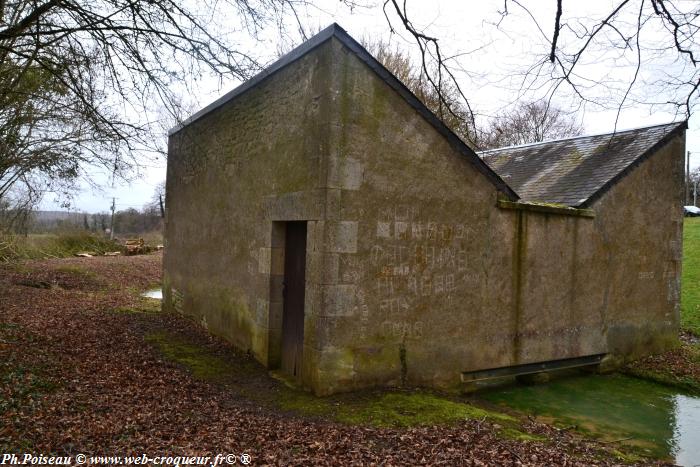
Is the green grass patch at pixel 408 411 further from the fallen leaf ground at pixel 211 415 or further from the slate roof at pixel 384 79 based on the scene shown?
the slate roof at pixel 384 79

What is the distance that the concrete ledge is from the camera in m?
7.54

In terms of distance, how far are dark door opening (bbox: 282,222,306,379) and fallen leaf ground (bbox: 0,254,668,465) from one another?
38 centimetres

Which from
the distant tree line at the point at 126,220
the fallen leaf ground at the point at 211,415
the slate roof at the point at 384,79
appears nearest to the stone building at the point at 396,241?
the slate roof at the point at 384,79

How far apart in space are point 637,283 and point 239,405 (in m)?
8.04

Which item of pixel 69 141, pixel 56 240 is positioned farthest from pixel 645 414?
pixel 56 240

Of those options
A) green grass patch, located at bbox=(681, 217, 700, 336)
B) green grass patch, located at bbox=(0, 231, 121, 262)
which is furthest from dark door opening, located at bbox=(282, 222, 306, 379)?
green grass patch, located at bbox=(0, 231, 121, 262)

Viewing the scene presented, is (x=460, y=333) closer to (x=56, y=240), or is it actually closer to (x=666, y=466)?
(x=666, y=466)

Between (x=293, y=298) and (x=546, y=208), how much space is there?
4329 millimetres

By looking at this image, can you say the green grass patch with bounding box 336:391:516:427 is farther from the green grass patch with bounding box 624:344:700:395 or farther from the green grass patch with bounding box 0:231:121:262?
the green grass patch with bounding box 0:231:121:262

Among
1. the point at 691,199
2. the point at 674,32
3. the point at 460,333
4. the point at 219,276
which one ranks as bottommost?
the point at 460,333

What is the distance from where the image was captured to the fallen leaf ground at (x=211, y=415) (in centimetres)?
442

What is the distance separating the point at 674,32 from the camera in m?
4.65

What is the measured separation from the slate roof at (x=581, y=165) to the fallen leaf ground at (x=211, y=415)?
4.85 m

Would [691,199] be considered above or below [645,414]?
above
